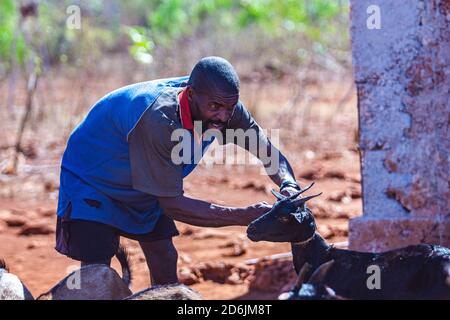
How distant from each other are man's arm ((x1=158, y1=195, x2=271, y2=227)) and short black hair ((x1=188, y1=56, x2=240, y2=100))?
0.49 meters

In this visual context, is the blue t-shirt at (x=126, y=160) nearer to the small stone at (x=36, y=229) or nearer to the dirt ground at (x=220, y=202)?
the dirt ground at (x=220, y=202)

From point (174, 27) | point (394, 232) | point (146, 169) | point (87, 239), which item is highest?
point (174, 27)

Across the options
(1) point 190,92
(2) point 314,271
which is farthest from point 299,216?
(1) point 190,92

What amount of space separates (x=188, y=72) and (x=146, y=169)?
7.78 m

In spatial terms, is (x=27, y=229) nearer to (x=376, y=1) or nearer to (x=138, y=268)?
(x=138, y=268)

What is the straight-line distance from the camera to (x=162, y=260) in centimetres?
433

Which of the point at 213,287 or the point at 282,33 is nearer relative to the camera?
the point at 213,287

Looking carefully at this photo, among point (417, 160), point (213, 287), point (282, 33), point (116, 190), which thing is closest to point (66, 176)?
point (116, 190)

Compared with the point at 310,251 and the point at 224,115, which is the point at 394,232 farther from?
the point at 224,115

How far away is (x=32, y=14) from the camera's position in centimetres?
882

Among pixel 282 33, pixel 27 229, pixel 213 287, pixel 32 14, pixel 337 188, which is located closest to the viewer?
pixel 213 287

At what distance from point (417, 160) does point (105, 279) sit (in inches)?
81.8

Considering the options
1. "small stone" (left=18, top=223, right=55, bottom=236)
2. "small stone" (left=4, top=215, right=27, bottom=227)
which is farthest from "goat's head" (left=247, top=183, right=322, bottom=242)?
"small stone" (left=4, top=215, right=27, bottom=227)

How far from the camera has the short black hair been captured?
3.59 metres
